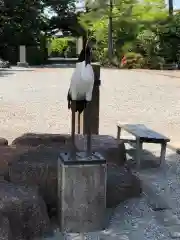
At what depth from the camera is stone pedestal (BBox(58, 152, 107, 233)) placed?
369 cm

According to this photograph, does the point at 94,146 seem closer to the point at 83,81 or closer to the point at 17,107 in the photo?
the point at 83,81

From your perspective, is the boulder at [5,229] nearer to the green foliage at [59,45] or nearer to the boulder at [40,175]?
the boulder at [40,175]

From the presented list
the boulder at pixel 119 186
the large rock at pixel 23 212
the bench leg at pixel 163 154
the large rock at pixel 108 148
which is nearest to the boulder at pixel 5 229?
the large rock at pixel 23 212

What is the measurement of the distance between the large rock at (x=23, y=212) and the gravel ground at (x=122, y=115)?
408mm

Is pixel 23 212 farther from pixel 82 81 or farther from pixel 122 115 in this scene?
pixel 122 115

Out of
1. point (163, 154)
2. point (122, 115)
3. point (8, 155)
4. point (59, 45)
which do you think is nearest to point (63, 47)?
point (59, 45)

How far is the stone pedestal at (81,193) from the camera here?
145 inches

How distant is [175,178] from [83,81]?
224cm

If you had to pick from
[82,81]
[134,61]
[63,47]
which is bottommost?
[134,61]

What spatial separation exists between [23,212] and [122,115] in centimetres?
657

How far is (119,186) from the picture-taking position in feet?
14.8

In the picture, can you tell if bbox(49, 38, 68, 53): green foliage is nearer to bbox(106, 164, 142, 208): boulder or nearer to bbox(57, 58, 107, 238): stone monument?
bbox(106, 164, 142, 208): boulder

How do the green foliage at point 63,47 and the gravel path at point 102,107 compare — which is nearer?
the gravel path at point 102,107

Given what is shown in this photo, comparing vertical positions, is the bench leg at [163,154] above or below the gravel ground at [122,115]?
above
